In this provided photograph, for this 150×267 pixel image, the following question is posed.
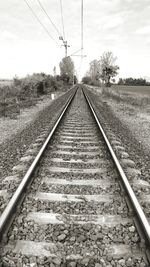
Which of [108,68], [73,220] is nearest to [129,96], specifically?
[73,220]

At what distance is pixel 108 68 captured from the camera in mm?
88625

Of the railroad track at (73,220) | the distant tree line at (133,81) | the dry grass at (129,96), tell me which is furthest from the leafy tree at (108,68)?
the railroad track at (73,220)

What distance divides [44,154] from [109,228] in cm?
304

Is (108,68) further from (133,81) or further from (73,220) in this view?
(73,220)

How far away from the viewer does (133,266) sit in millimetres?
Answer: 2504

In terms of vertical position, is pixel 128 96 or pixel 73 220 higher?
pixel 128 96

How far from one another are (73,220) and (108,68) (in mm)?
89785

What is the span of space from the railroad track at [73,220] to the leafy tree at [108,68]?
3263 inches

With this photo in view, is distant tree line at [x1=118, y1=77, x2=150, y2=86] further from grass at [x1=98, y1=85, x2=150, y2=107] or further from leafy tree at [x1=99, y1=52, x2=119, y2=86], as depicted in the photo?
grass at [x1=98, y1=85, x2=150, y2=107]

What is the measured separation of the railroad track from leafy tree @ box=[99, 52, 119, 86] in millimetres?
82874

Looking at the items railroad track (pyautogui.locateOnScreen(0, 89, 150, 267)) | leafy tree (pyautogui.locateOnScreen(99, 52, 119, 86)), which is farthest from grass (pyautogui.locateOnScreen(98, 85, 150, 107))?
leafy tree (pyautogui.locateOnScreen(99, 52, 119, 86))

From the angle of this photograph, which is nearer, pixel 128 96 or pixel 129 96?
pixel 128 96

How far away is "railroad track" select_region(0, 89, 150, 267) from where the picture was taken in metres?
2.62

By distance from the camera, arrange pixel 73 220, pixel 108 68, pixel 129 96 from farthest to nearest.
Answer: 1. pixel 108 68
2. pixel 129 96
3. pixel 73 220
